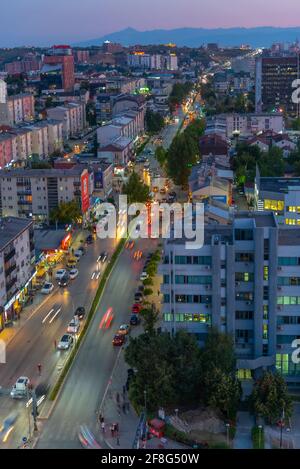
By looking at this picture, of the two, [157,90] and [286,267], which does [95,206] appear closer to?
[286,267]

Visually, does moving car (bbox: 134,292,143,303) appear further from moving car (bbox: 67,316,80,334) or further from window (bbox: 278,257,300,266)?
window (bbox: 278,257,300,266)

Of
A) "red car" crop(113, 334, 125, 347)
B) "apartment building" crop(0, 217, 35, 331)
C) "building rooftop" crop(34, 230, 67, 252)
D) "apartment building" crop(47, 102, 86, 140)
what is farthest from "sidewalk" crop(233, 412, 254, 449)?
"apartment building" crop(47, 102, 86, 140)

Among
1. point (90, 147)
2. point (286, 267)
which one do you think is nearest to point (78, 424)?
point (286, 267)

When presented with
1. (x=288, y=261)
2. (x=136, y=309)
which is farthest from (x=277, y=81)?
(x=288, y=261)

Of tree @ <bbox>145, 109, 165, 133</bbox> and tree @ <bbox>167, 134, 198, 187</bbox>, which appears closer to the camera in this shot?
tree @ <bbox>167, 134, 198, 187</bbox>

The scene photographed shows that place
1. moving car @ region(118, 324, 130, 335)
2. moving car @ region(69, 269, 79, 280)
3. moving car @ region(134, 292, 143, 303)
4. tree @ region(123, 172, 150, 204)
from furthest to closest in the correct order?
tree @ region(123, 172, 150, 204) → moving car @ region(69, 269, 79, 280) → moving car @ region(134, 292, 143, 303) → moving car @ region(118, 324, 130, 335)

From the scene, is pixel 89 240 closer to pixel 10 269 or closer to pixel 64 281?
pixel 64 281
